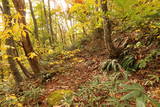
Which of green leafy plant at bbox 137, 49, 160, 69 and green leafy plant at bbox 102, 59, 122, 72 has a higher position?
green leafy plant at bbox 137, 49, 160, 69

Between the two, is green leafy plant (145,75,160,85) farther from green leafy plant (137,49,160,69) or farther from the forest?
green leafy plant (137,49,160,69)

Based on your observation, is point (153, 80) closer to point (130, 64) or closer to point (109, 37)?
point (130, 64)

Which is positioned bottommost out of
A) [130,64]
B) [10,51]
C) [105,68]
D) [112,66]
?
[105,68]

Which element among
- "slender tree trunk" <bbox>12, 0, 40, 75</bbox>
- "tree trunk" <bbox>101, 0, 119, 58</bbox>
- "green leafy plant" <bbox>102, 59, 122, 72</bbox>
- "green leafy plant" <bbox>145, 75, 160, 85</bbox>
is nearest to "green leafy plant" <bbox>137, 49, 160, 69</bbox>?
"green leafy plant" <bbox>145, 75, 160, 85</bbox>

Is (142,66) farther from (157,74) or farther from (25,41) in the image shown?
(25,41)

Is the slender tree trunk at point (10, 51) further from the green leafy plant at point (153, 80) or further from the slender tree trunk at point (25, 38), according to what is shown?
the green leafy plant at point (153, 80)

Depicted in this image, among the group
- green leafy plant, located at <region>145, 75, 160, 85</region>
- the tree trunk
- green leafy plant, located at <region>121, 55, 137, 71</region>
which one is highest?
the tree trunk

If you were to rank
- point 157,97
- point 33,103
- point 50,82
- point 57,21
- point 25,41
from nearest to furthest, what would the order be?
point 157,97 < point 33,103 < point 25,41 < point 50,82 < point 57,21

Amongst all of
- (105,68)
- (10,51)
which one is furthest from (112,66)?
(10,51)

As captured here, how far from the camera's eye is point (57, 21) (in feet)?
47.3

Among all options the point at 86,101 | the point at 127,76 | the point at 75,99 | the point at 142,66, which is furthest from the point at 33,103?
the point at 142,66

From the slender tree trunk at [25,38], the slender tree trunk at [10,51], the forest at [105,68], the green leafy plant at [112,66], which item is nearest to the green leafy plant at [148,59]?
the forest at [105,68]

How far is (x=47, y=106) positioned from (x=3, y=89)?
1.03 metres

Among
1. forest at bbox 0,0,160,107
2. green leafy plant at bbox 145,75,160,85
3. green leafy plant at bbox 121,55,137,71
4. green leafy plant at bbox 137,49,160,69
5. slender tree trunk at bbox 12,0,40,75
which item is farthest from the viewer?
slender tree trunk at bbox 12,0,40,75
